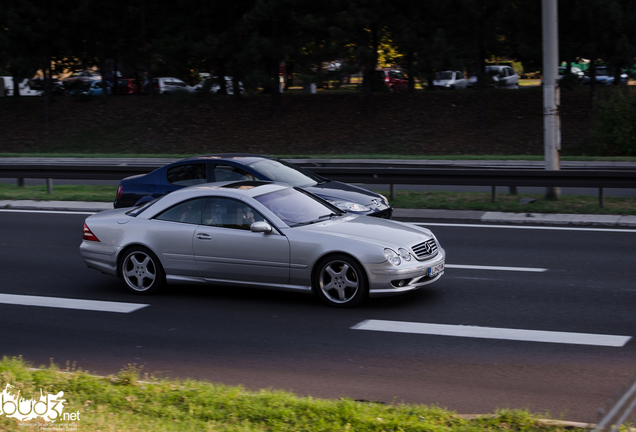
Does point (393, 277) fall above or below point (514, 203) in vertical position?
below

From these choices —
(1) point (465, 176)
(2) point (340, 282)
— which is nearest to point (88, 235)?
(2) point (340, 282)

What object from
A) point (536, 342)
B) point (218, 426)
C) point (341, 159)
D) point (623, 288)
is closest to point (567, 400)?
point (536, 342)

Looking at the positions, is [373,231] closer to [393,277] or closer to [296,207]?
[393,277]

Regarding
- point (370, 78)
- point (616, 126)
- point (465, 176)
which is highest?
point (370, 78)

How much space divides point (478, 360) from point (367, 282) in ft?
5.77

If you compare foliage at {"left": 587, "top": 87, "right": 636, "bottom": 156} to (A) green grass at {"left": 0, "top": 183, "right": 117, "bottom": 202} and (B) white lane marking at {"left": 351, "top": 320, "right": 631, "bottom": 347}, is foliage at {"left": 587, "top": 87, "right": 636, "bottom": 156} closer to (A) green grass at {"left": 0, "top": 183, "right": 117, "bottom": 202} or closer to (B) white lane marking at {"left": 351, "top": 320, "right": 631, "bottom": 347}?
(A) green grass at {"left": 0, "top": 183, "right": 117, "bottom": 202}

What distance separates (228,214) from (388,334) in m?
2.48

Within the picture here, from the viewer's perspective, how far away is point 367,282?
7480 mm

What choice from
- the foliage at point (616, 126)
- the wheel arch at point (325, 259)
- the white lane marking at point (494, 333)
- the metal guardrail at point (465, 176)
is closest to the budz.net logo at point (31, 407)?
the white lane marking at point (494, 333)

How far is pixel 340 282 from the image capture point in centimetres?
761

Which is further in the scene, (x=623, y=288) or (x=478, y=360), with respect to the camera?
(x=623, y=288)

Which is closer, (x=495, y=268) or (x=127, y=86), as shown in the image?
(x=495, y=268)

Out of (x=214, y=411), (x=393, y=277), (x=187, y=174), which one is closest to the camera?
(x=214, y=411)

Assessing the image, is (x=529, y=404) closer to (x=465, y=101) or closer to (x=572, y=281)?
(x=572, y=281)
